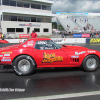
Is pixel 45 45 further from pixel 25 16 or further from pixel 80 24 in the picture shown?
pixel 80 24

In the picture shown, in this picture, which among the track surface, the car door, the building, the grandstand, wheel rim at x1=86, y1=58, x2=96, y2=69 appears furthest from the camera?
the grandstand

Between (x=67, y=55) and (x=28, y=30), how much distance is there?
27.7m

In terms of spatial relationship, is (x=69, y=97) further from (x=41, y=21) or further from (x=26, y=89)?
(x=41, y=21)

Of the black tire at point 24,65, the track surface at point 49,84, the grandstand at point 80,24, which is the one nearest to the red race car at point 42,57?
the black tire at point 24,65

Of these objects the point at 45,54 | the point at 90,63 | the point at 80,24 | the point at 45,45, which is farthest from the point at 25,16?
the point at 90,63

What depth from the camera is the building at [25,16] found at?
2773 cm

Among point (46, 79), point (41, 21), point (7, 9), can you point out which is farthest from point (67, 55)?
point (41, 21)

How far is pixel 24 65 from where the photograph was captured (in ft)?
14.0

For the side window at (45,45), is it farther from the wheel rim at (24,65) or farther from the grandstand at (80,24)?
the grandstand at (80,24)

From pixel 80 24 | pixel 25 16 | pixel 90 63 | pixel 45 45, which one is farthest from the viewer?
pixel 80 24

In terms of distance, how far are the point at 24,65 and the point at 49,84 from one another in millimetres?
1208

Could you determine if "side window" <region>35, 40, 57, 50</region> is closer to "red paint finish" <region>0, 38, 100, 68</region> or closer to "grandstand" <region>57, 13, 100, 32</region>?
"red paint finish" <region>0, 38, 100, 68</region>

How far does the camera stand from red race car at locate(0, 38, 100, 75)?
415 centimetres

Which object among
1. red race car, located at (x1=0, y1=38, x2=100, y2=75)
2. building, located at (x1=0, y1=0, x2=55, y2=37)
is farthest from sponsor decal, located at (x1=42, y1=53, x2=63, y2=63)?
building, located at (x1=0, y1=0, x2=55, y2=37)
